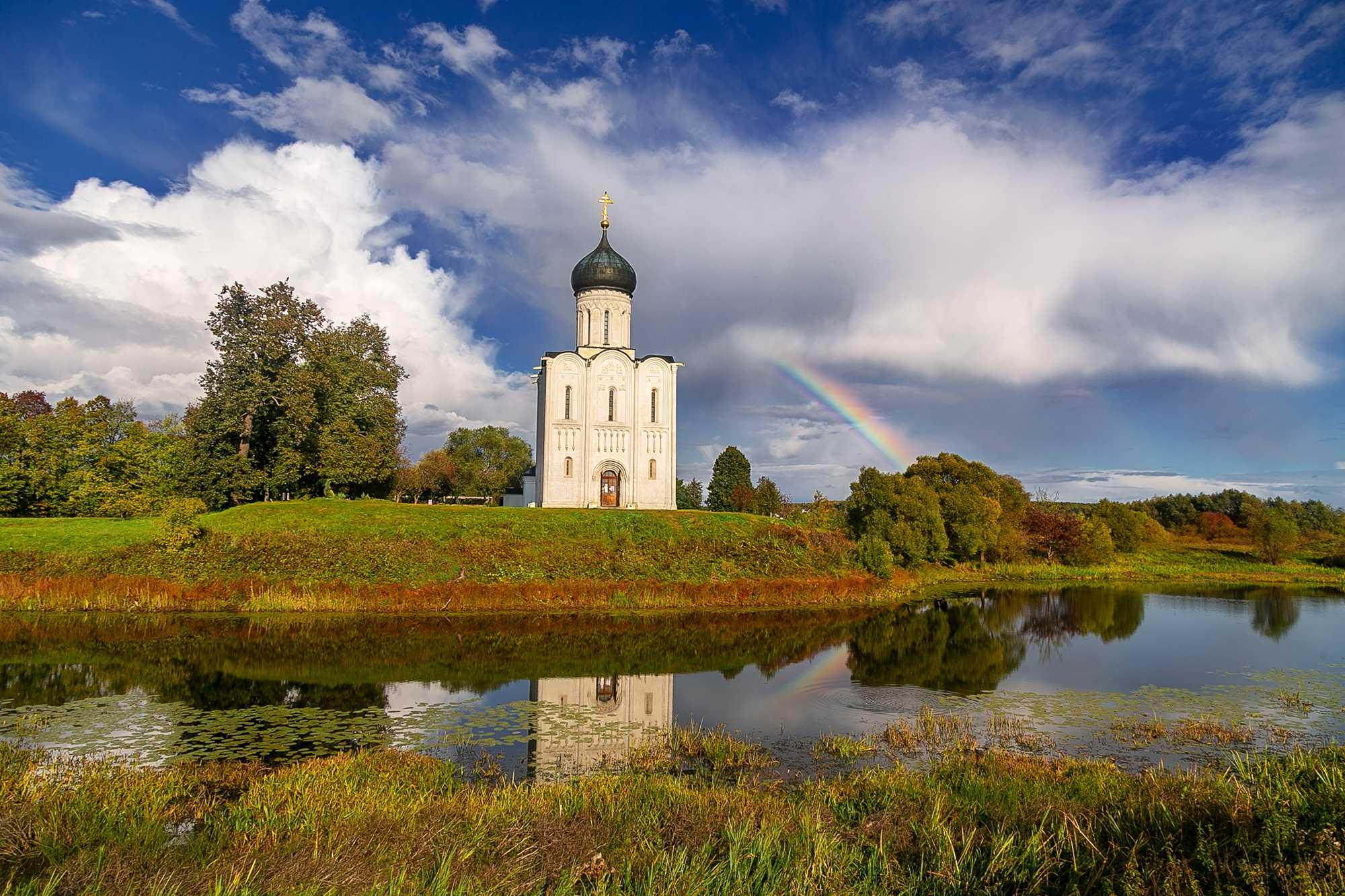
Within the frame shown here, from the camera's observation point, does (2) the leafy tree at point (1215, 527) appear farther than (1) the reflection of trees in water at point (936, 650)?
Yes

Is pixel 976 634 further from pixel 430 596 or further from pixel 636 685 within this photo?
pixel 430 596

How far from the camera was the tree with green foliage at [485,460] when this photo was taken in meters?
73.9

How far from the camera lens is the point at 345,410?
38.2 metres

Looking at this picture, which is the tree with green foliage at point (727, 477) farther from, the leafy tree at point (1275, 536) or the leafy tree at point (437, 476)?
the leafy tree at point (1275, 536)

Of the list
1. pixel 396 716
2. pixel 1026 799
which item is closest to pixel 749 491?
pixel 396 716

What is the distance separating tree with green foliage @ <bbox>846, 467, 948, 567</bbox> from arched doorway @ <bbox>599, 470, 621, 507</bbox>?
41.0 feet

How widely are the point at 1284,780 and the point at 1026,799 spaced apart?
217cm

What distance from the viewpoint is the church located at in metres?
40.5

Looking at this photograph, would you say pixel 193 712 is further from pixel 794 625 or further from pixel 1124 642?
pixel 1124 642

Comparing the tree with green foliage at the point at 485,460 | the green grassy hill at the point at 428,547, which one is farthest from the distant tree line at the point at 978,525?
the tree with green foliage at the point at 485,460

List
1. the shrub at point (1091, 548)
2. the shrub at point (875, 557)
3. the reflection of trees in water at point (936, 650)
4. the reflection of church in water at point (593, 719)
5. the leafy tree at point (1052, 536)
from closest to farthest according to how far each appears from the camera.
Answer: the reflection of church in water at point (593, 719), the reflection of trees in water at point (936, 650), the shrub at point (875, 557), the shrub at point (1091, 548), the leafy tree at point (1052, 536)

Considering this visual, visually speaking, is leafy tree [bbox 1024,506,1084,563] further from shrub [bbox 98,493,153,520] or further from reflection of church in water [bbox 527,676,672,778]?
shrub [bbox 98,493,153,520]

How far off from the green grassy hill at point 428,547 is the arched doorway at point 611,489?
6.41 meters

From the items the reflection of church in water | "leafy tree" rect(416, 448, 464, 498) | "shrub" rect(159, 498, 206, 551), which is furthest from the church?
"leafy tree" rect(416, 448, 464, 498)
